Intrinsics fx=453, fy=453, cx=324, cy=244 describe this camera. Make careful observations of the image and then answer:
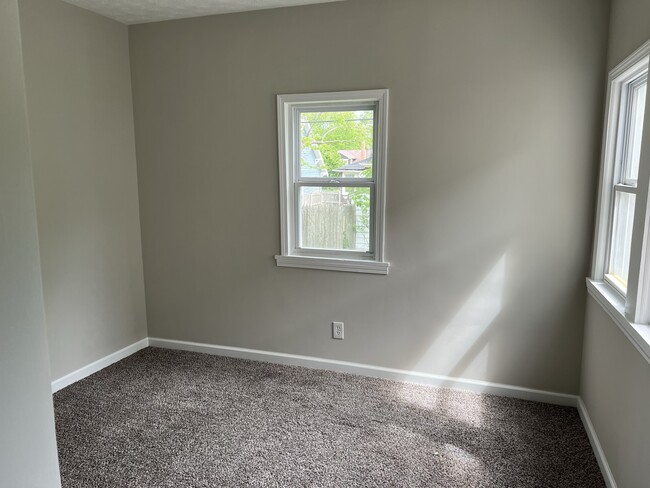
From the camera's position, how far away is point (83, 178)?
3.13 m

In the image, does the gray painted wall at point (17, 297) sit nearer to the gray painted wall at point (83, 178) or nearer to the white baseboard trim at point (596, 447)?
the gray painted wall at point (83, 178)

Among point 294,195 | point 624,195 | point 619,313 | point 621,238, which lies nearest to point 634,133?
point 624,195

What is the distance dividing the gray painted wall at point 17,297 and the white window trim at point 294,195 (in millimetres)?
1929

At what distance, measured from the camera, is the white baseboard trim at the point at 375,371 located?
113 inches

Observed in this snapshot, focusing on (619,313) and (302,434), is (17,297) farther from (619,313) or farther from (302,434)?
(619,313)

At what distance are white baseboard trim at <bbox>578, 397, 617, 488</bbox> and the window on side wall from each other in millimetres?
723

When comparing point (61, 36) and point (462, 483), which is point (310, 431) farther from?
point (61, 36)

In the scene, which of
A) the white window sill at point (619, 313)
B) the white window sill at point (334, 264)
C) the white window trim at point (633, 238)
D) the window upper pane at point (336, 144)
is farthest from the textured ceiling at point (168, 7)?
the white window sill at point (619, 313)

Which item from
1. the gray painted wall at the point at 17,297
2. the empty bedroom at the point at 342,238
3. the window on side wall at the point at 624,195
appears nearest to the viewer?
the gray painted wall at the point at 17,297

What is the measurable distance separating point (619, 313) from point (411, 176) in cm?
140

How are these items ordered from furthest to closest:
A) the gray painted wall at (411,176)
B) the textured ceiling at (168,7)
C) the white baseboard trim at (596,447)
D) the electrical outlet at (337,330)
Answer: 1. the electrical outlet at (337,330)
2. the textured ceiling at (168,7)
3. the gray painted wall at (411,176)
4. the white baseboard trim at (596,447)

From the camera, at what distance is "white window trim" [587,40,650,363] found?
5.90ft

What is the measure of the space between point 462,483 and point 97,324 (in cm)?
266

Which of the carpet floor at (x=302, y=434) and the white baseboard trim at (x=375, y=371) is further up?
the white baseboard trim at (x=375, y=371)
